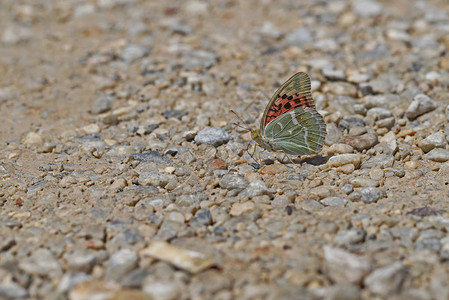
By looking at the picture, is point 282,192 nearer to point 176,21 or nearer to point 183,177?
point 183,177

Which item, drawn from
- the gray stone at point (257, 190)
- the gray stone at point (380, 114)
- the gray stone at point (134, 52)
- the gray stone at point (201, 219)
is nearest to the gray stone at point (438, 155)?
the gray stone at point (380, 114)

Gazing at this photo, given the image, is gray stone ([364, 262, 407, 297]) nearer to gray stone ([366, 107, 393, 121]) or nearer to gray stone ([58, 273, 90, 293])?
gray stone ([58, 273, 90, 293])

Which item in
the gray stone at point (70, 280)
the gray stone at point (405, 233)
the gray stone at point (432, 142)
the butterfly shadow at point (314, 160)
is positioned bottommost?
the butterfly shadow at point (314, 160)

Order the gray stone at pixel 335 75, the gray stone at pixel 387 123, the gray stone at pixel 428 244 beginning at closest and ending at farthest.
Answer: the gray stone at pixel 428 244 → the gray stone at pixel 387 123 → the gray stone at pixel 335 75

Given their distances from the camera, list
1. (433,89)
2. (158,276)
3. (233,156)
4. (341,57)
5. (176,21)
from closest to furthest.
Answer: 1. (158,276)
2. (233,156)
3. (433,89)
4. (341,57)
5. (176,21)

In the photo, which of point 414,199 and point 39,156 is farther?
point 39,156

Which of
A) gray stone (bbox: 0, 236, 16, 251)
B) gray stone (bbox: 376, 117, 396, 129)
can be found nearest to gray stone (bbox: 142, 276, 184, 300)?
gray stone (bbox: 0, 236, 16, 251)

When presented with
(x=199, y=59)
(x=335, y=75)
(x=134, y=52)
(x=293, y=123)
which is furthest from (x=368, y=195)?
(x=134, y=52)

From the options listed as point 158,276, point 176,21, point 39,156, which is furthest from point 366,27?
point 158,276

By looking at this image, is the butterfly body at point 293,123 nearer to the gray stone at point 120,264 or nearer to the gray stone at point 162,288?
the gray stone at point 120,264
